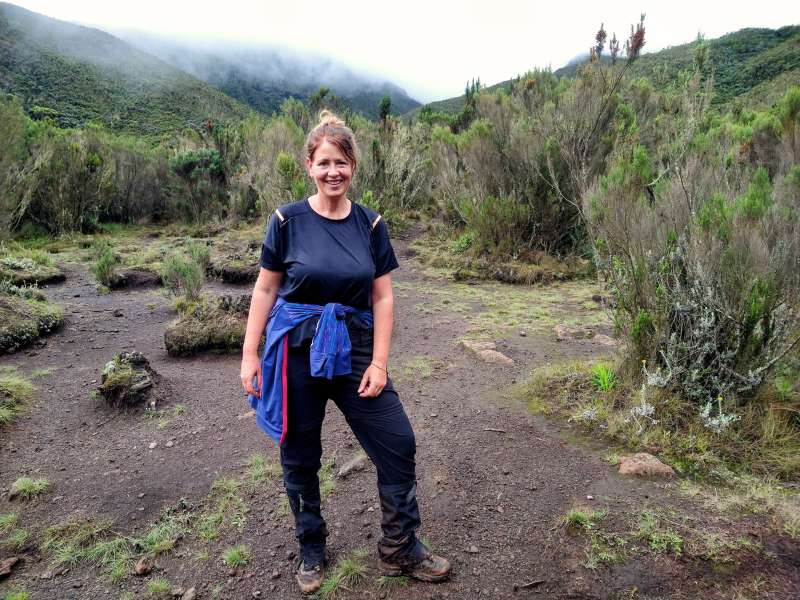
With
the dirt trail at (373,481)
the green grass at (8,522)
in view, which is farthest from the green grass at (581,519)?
the green grass at (8,522)

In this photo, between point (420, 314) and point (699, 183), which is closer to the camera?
point (699, 183)

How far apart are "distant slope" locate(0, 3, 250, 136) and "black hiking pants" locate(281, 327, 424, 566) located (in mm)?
32085

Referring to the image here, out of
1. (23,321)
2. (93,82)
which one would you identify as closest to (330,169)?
(23,321)

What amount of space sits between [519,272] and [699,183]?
421cm

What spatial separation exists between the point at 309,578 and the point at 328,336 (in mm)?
1047

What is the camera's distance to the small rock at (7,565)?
2.09 m

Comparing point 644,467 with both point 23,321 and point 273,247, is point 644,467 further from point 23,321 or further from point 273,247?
point 23,321

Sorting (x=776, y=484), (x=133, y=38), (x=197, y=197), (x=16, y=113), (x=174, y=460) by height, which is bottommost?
(x=174, y=460)

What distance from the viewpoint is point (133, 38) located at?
11831 cm

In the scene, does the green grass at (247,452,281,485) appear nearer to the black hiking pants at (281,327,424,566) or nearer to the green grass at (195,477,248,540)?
the green grass at (195,477,248,540)

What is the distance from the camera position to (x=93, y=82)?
3309 centimetres

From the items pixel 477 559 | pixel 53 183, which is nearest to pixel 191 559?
pixel 477 559

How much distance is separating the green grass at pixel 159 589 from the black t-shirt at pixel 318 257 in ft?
4.51

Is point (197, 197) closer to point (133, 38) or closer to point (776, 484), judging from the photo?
point (776, 484)
